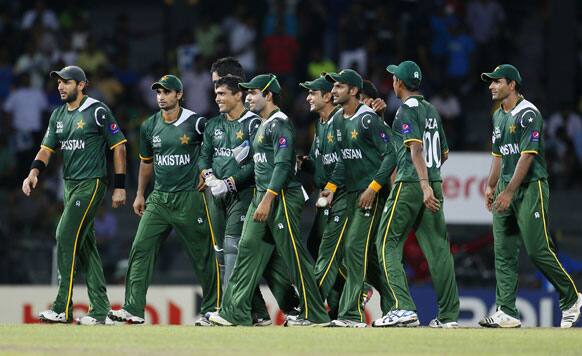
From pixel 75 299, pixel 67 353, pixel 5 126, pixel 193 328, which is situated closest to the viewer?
pixel 67 353

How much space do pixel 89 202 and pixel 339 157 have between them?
243 centimetres

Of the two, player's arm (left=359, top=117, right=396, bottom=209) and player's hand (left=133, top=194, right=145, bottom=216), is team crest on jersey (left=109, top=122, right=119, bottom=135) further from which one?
player's arm (left=359, top=117, right=396, bottom=209)

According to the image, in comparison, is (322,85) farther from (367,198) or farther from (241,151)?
(367,198)

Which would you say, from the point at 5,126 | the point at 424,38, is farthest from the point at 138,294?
the point at 424,38

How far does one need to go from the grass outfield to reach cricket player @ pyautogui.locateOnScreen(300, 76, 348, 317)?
2.89 ft

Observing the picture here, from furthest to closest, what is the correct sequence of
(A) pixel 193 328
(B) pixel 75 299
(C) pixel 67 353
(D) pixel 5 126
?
(D) pixel 5 126, (B) pixel 75 299, (A) pixel 193 328, (C) pixel 67 353

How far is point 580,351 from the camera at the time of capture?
11906mm

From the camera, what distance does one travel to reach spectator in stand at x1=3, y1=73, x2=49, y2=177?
947 inches

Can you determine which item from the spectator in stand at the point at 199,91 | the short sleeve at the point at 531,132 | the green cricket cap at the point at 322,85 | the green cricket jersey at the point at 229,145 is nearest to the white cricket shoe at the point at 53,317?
the green cricket jersey at the point at 229,145

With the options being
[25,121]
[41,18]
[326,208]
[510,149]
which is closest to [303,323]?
[326,208]

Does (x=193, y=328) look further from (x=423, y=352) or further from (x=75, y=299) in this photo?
(x=75, y=299)

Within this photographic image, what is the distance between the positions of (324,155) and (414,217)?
1135 millimetres

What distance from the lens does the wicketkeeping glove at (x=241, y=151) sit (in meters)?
14.8

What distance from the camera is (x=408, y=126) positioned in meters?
14.2
